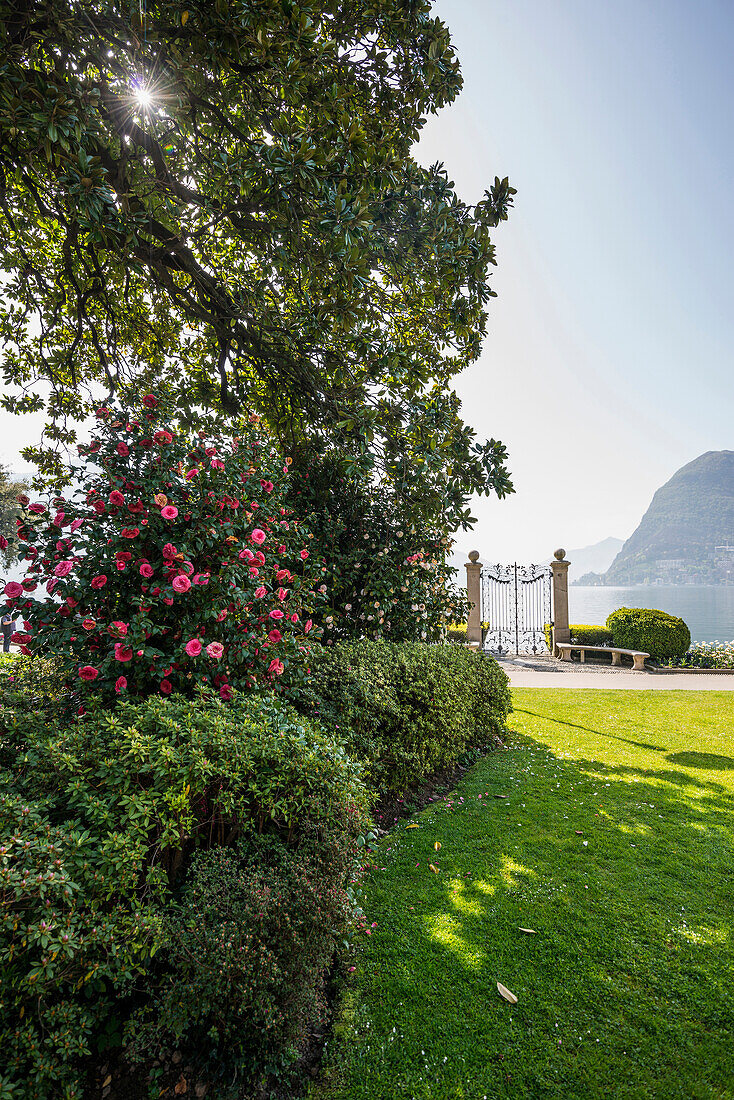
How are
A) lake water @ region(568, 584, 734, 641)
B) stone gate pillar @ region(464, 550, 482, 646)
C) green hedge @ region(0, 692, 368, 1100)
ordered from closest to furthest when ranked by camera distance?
green hedge @ region(0, 692, 368, 1100) → stone gate pillar @ region(464, 550, 482, 646) → lake water @ region(568, 584, 734, 641)

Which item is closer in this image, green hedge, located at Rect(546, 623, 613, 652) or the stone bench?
the stone bench

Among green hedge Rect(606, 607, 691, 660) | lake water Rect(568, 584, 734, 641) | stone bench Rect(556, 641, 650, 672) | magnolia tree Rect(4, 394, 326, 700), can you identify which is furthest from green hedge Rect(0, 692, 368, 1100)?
lake water Rect(568, 584, 734, 641)

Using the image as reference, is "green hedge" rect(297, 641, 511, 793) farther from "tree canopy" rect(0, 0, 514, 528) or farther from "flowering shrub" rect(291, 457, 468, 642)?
"tree canopy" rect(0, 0, 514, 528)

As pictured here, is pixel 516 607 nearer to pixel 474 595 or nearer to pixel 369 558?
pixel 474 595

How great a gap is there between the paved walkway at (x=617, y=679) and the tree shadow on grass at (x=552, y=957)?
6.93 metres

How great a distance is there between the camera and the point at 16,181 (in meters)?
4.54

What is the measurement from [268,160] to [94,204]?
113 centimetres

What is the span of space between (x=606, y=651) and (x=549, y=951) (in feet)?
45.5

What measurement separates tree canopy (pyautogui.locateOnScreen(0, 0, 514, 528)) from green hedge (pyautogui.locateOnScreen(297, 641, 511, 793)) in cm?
161

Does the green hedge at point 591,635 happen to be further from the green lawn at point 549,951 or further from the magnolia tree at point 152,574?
the magnolia tree at point 152,574

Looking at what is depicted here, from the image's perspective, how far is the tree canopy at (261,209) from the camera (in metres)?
Result: 3.07

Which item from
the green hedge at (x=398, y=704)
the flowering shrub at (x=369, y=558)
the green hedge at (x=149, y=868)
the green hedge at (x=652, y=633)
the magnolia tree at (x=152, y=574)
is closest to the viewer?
the green hedge at (x=149, y=868)

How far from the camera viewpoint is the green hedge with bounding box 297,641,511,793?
3.61m

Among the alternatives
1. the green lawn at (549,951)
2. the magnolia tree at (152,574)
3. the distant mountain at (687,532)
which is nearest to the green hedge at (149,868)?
the magnolia tree at (152,574)
